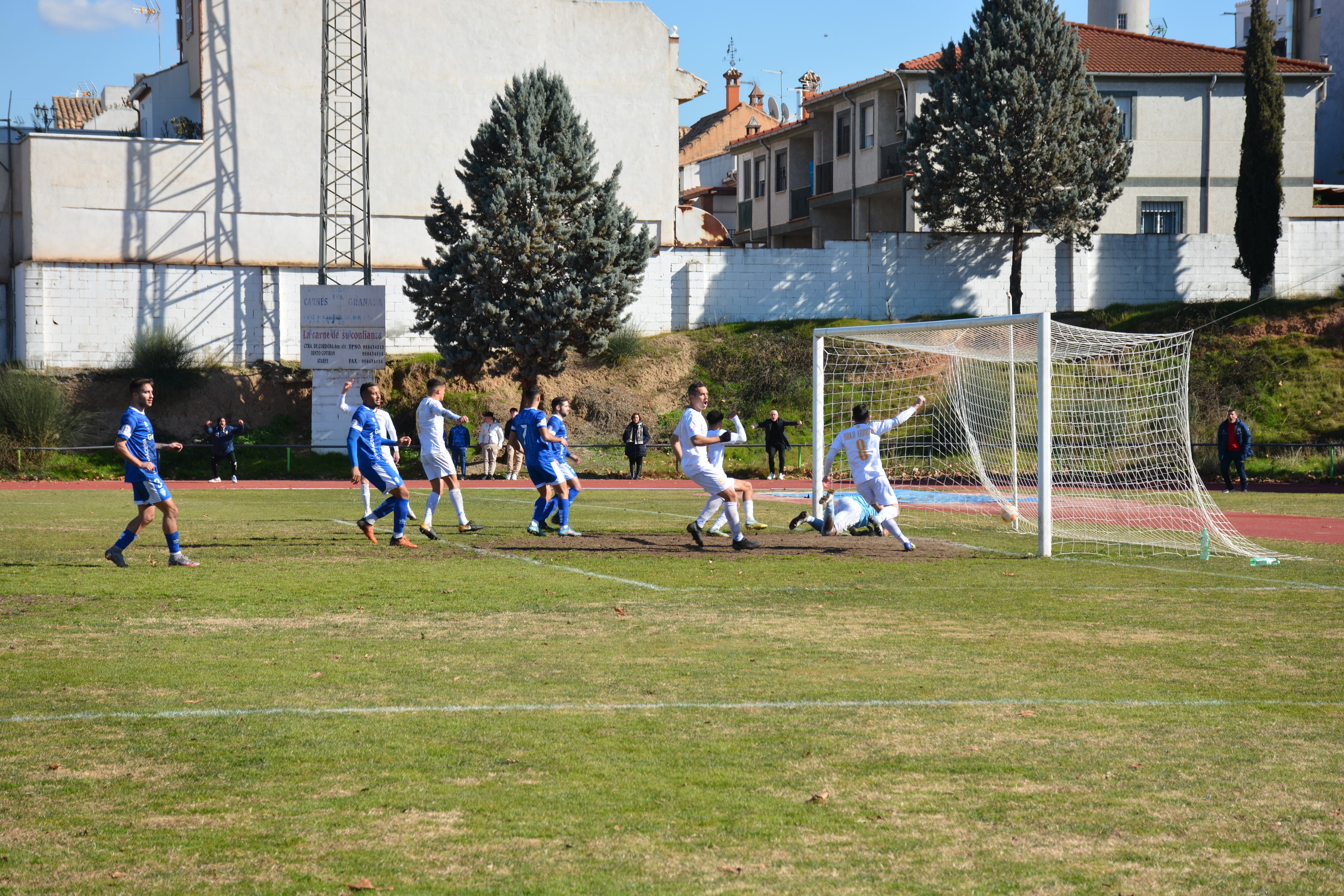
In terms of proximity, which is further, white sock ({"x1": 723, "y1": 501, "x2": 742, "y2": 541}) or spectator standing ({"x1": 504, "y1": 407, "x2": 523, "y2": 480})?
spectator standing ({"x1": 504, "y1": 407, "x2": 523, "y2": 480})

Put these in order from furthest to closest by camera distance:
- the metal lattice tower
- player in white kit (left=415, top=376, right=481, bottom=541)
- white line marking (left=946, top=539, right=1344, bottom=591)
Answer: the metal lattice tower < player in white kit (left=415, top=376, right=481, bottom=541) < white line marking (left=946, top=539, right=1344, bottom=591)

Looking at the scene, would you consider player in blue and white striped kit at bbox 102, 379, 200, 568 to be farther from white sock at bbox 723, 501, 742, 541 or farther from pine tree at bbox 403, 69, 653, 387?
pine tree at bbox 403, 69, 653, 387

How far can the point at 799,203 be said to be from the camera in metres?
51.1

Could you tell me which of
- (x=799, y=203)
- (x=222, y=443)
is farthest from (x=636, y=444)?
(x=799, y=203)

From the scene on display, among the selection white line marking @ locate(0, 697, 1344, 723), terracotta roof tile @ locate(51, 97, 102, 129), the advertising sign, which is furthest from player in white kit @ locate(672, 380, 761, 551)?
terracotta roof tile @ locate(51, 97, 102, 129)

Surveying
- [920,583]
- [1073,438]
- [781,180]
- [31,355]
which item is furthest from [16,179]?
[920,583]

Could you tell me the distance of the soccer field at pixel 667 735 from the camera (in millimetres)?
A: 4465

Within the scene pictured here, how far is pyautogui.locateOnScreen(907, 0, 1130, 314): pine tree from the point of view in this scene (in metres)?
37.3

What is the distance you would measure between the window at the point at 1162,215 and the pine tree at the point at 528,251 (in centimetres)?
1992

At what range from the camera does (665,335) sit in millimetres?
40594

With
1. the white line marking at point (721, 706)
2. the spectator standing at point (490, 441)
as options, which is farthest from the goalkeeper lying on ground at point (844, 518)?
the spectator standing at point (490, 441)

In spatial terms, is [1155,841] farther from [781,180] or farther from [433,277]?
[781,180]

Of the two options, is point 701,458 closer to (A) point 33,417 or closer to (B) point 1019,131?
(A) point 33,417

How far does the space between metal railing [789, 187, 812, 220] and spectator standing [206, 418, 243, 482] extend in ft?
88.3
